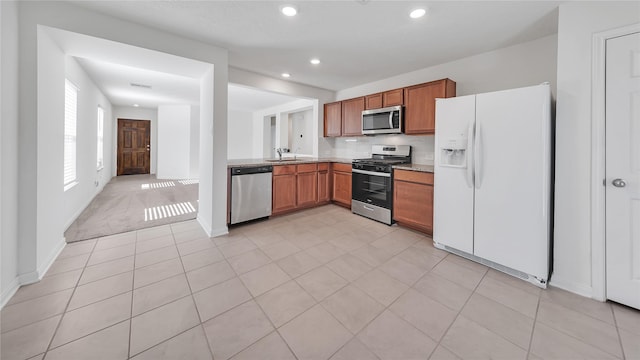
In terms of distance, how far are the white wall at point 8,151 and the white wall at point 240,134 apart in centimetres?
634

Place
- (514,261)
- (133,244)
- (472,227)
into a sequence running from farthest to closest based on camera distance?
1. (133,244)
2. (472,227)
3. (514,261)

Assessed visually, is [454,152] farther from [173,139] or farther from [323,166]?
[173,139]

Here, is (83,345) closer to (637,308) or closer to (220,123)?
(220,123)

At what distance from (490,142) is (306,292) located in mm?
2205

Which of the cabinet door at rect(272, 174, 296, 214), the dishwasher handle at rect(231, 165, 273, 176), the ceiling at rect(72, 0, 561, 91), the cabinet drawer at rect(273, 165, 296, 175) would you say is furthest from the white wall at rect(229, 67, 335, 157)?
the dishwasher handle at rect(231, 165, 273, 176)

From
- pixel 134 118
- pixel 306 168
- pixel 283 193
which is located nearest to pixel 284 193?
pixel 283 193

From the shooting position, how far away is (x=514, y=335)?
150 cm

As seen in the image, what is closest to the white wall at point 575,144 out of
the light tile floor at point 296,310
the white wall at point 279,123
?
the light tile floor at point 296,310

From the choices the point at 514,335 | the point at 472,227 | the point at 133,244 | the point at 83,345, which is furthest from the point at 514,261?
the point at 133,244

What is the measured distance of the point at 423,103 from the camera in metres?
3.35

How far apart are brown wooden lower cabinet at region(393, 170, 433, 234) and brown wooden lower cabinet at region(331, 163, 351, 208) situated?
3.42 feet

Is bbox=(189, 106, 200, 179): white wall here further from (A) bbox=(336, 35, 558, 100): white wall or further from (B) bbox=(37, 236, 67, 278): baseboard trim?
(A) bbox=(336, 35, 558, 100): white wall

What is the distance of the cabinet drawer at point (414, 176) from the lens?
3081 mm

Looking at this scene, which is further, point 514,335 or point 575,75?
point 575,75
